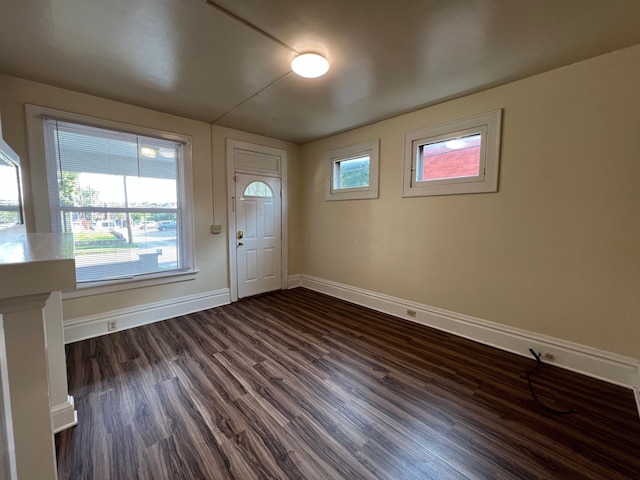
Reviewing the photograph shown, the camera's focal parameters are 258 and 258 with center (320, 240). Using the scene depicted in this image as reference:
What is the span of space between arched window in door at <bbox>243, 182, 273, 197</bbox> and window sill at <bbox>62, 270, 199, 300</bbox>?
1382 mm

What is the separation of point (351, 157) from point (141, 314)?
340cm

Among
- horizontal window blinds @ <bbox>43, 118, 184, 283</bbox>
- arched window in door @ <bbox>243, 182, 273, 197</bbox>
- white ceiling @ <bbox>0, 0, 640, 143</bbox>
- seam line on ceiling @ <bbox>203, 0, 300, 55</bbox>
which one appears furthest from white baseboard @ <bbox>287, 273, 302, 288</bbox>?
seam line on ceiling @ <bbox>203, 0, 300, 55</bbox>

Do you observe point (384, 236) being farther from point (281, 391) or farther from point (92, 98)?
point (92, 98)

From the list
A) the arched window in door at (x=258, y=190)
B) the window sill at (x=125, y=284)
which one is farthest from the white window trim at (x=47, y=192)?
the arched window in door at (x=258, y=190)

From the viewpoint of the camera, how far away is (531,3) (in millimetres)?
1492

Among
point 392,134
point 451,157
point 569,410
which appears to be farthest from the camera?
point 392,134

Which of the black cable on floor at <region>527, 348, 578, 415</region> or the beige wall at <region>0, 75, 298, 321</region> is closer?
the black cable on floor at <region>527, 348, 578, 415</region>

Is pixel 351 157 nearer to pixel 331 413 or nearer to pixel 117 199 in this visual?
pixel 117 199

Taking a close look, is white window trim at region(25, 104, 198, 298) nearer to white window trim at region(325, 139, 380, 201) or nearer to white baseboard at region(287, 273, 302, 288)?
white baseboard at region(287, 273, 302, 288)

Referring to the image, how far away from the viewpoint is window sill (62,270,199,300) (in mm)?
2668

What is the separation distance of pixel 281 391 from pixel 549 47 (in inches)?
126

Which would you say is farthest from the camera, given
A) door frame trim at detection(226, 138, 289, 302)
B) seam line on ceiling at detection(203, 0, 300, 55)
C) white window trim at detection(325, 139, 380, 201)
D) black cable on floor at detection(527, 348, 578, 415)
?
door frame trim at detection(226, 138, 289, 302)

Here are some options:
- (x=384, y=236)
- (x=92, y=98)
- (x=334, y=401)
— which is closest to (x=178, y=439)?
(x=334, y=401)

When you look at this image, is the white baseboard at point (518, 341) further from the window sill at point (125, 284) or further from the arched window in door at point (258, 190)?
the window sill at point (125, 284)
